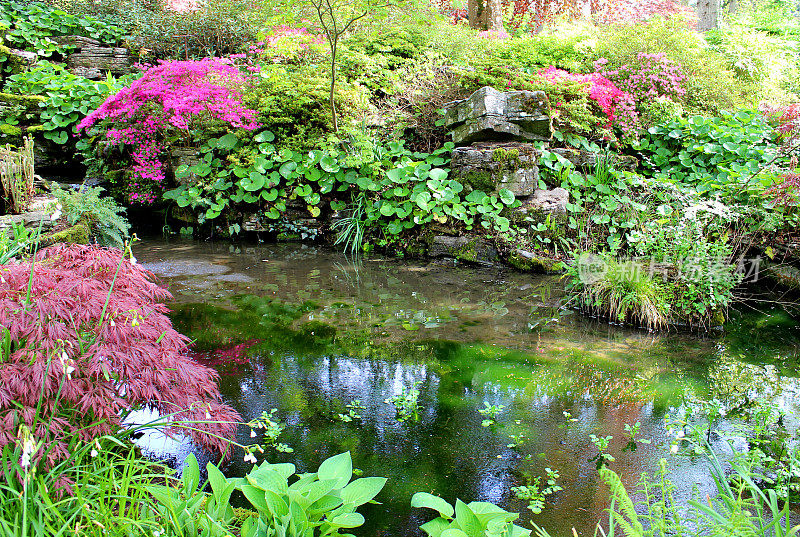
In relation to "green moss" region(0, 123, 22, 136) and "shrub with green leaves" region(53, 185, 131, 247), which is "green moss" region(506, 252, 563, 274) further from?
"green moss" region(0, 123, 22, 136)


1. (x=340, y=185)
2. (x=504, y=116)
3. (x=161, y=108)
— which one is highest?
(x=161, y=108)

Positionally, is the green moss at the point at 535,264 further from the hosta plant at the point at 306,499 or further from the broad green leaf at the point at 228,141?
the hosta plant at the point at 306,499

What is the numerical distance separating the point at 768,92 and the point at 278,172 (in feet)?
Result: 27.4

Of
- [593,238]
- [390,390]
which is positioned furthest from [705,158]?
[390,390]

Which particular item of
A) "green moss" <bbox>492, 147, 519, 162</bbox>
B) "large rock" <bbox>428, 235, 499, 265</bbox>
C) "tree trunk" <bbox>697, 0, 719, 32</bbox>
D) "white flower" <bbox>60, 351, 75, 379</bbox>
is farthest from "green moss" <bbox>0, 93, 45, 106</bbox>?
"tree trunk" <bbox>697, 0, 719, 32</bbox>

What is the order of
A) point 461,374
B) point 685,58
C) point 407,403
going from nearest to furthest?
1. point 407,403
2. point 461,374
3. point 685,58

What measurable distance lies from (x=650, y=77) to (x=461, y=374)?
602 cm

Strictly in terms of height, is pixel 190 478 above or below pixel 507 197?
below

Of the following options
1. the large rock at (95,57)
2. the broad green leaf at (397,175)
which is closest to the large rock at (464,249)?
the broad green leaf at (397,175)

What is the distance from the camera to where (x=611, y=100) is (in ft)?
23.1

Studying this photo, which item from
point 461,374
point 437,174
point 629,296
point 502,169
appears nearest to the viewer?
point 461,374

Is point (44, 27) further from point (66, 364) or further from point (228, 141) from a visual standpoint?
point (66, 364)

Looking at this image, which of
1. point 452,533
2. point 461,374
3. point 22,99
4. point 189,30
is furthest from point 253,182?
point 452,533

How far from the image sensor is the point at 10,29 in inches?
375
